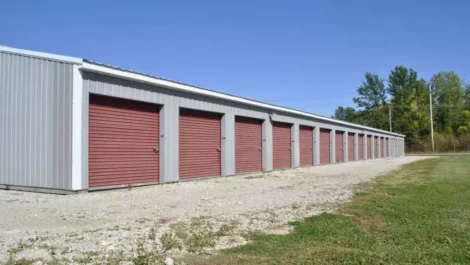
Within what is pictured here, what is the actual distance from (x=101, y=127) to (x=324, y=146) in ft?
71.9

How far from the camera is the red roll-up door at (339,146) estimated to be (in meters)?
34.2

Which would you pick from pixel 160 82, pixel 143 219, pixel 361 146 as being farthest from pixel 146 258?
pixel 361 146

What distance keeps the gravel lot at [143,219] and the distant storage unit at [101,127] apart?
0.81 meters

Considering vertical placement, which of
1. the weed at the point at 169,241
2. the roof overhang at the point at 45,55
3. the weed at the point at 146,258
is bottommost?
the weed at the point at 146,258

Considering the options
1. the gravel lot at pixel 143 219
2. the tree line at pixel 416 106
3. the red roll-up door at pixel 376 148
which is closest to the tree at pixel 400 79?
the tree line at pixel 416 106

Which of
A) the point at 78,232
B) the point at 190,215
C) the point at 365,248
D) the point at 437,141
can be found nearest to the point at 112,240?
the point at 78,232

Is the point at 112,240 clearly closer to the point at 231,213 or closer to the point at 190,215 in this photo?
the point at 190,215

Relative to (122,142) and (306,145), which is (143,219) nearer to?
(122,142)

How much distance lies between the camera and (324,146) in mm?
31203

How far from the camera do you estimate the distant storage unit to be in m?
11.2

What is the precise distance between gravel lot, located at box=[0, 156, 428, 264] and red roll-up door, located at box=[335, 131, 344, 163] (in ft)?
72.2

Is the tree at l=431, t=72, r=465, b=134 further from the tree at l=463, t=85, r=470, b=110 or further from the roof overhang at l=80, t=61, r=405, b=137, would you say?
the roof overhang at l=80, t=61, r=405, b=137

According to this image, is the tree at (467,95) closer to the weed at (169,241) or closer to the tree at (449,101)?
the tree at (449,101)

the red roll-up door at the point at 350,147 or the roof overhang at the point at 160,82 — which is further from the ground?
the roof overhang at the point at 160,82
